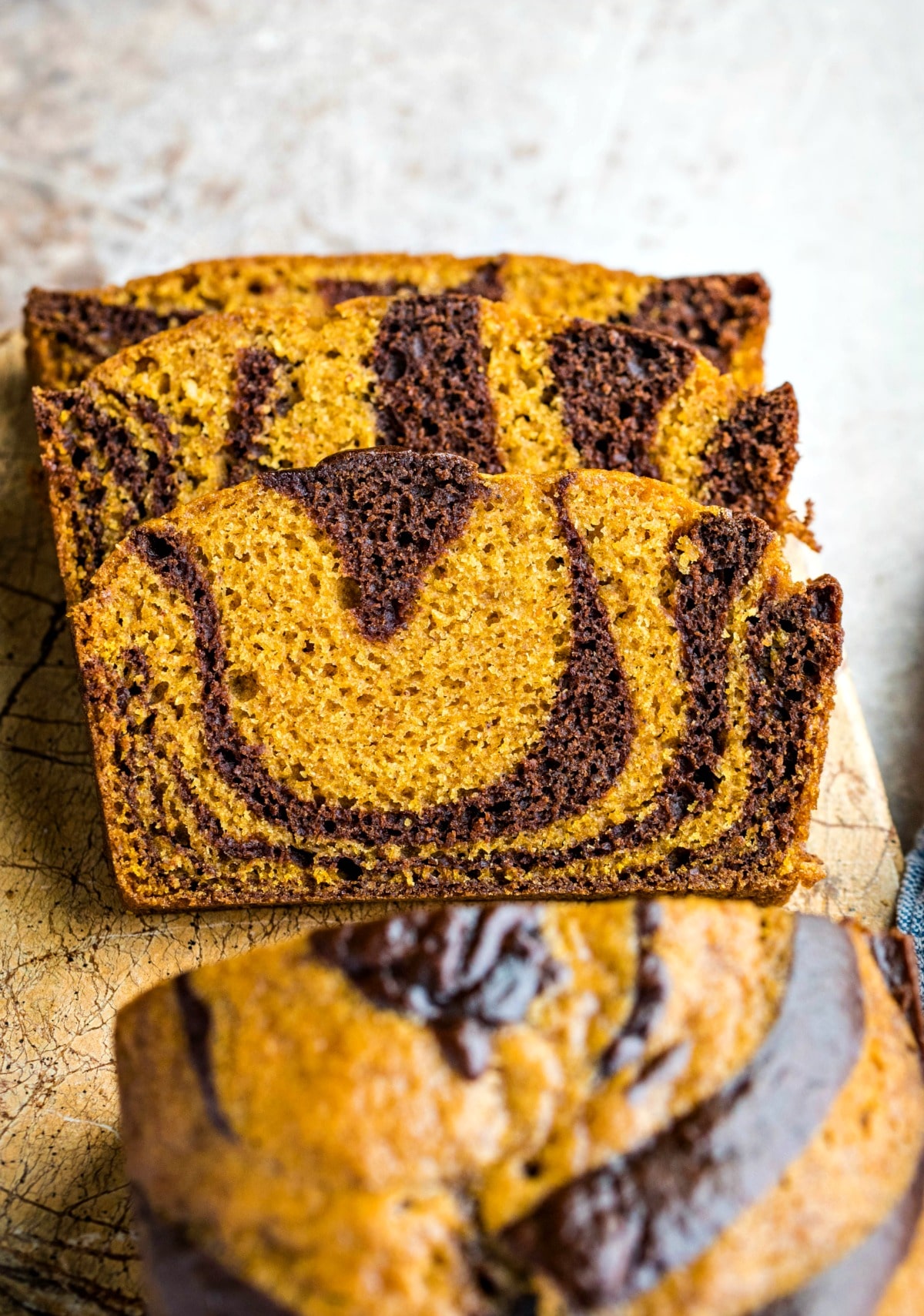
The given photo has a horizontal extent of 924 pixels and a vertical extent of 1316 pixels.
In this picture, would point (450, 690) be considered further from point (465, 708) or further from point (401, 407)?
point (401, 407)

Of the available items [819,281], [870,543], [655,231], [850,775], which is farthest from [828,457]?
[850,775]

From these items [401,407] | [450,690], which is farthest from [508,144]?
[450,690]

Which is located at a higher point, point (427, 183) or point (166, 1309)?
point (427, 183)

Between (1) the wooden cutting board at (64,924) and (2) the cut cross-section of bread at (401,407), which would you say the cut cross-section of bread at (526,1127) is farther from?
(2) the cut cross-section of bread at (401,407)

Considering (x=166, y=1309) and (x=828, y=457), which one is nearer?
(x=166, y=1309)

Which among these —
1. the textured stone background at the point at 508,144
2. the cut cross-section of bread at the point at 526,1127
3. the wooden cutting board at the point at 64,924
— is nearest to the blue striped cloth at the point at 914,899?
the wooden cutting board at the point at 64,924

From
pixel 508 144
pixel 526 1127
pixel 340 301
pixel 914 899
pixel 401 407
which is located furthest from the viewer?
pixel 508 144

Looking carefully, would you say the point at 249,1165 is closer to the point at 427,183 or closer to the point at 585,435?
the point at 585,435
